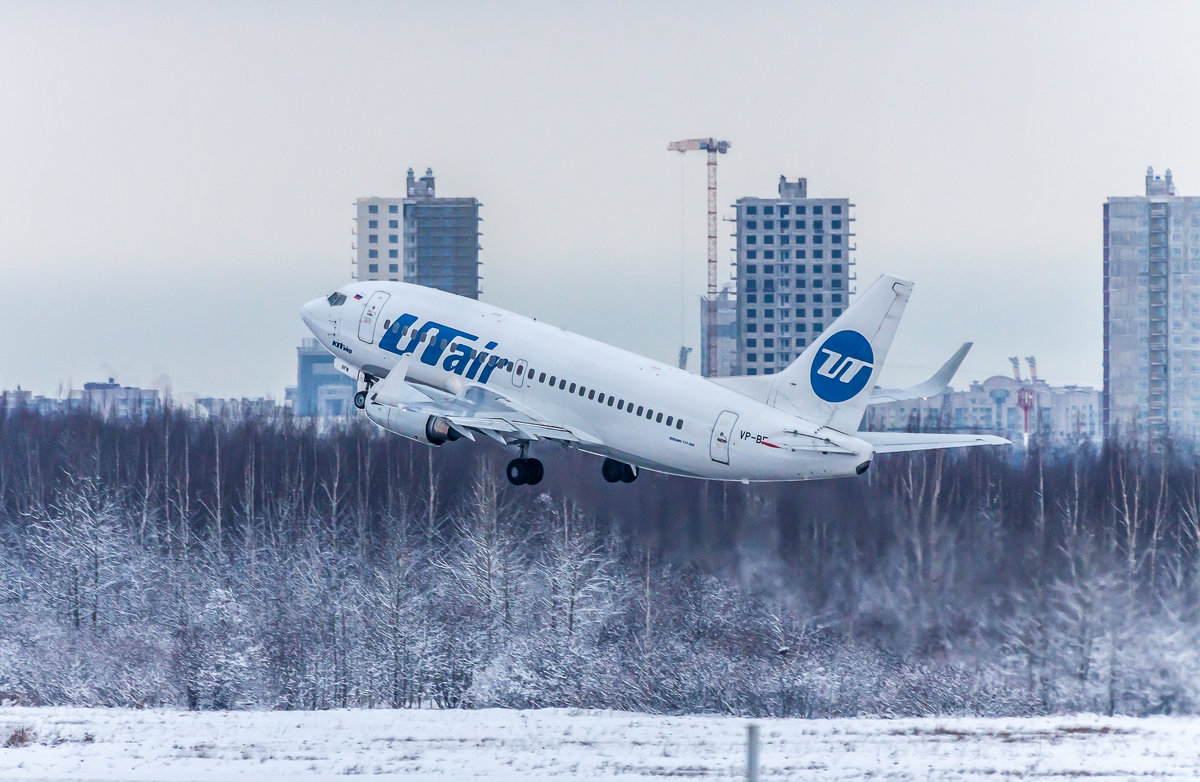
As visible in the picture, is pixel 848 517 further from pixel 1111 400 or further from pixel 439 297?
pixel 1111 400

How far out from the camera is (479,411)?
54781 mm

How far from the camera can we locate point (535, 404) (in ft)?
178

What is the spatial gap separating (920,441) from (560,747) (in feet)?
44.1

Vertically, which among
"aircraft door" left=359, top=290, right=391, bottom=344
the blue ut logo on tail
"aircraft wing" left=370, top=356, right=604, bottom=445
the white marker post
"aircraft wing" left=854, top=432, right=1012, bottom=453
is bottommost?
the white marker post

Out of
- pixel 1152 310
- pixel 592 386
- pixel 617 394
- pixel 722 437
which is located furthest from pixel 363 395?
pixel 1152 310

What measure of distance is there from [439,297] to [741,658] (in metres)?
20.7

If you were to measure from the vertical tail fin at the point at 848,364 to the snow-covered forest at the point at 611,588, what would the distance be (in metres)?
16.3

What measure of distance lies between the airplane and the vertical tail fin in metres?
0.04

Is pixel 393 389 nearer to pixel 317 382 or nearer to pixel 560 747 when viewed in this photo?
pixel 560 747

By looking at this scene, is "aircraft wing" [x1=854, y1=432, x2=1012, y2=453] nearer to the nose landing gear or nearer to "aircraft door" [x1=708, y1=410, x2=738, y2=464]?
"aircraft door" [x1=708, y1=410, x2=738, y2=464]

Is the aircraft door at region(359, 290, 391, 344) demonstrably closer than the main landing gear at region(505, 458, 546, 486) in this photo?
No

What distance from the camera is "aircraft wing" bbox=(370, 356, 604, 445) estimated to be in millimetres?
53094

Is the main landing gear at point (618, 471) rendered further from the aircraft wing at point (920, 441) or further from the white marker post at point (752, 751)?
the white marker post at point (752, 751)

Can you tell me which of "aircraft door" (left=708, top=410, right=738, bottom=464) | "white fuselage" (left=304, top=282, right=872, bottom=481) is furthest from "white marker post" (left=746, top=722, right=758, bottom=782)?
"aircraft door" (left=708, top=410, right=738, bottom=464)
